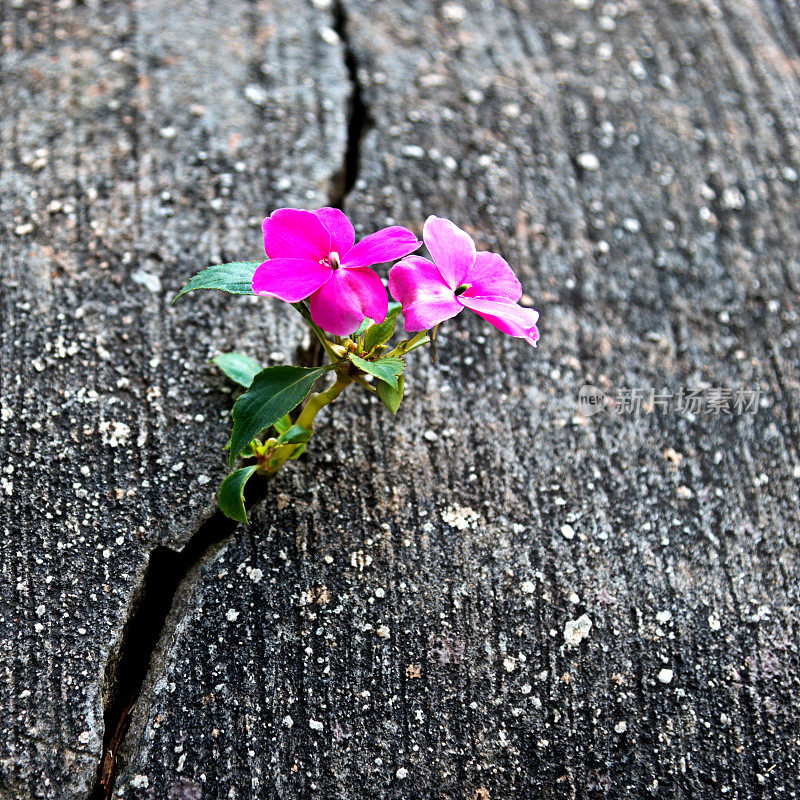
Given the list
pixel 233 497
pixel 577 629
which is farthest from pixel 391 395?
pixel 577 629

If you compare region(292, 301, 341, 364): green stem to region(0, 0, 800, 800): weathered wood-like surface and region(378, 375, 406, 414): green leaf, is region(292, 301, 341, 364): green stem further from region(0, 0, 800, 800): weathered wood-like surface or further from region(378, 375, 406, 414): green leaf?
region(0, 0, 800, 800): weathered wood-like surface

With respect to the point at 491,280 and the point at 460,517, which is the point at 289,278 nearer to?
the point at 491,280

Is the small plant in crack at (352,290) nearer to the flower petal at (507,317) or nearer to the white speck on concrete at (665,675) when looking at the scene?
the flower petal at (507,317)

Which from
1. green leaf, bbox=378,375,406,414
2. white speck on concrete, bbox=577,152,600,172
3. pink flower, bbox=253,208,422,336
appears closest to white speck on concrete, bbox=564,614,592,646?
green leaf, bbox=378,375,406,414

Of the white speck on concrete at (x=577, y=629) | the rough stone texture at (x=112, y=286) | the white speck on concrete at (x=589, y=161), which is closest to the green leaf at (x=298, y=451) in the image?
the rough stone texture at (x=112, y=286)

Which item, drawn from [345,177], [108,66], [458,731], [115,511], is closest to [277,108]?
[345,177]

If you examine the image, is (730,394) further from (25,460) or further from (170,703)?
(25,460)
